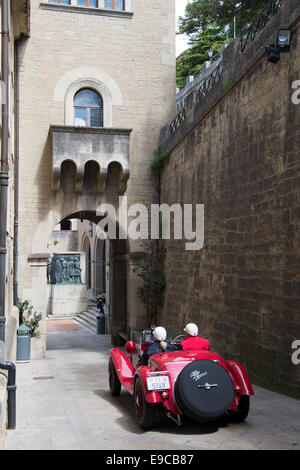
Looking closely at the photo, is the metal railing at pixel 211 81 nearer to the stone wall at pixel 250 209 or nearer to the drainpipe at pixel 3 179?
the stone wall at pixel 250 209

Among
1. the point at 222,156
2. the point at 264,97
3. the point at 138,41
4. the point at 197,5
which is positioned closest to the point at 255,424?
the point at 264,97

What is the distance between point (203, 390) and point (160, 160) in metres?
11.2

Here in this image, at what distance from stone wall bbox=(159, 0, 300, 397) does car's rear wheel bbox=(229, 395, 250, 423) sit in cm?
187

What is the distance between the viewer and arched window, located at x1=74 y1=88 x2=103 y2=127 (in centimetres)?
1653

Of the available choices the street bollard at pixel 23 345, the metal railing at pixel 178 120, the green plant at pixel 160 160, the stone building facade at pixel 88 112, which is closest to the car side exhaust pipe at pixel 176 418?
the street bollard at pixel 23 345

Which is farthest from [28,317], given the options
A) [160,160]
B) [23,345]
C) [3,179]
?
[3,179]

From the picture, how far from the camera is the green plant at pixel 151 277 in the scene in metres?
16.7

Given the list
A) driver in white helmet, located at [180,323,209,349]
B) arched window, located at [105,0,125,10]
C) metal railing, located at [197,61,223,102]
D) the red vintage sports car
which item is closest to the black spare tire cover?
the red vintage sports car

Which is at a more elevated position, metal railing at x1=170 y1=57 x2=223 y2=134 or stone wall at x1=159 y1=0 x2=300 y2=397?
metal railing at x1=170 y1=57 x2=223 y2=134

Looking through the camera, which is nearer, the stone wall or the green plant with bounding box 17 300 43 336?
the stone wall

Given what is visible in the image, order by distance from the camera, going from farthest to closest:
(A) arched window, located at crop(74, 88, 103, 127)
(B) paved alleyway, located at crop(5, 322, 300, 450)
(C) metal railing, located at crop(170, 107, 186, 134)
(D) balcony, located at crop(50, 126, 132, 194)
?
1. (A) arched window, located at crop(74, 88, 103, 127)
2. (D) balcony, located at crop(50, 126, 132, 194)
3. (C) metal railing, located at crop(170, 107, 186, 134)
4. (B) paved alleyway, located at crop(5, 322, 300, 450)

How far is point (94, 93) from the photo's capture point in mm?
16703

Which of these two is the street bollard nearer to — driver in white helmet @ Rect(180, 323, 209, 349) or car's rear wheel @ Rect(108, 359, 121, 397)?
car's rear wheel @ Rect(108, 359, 121, 397)

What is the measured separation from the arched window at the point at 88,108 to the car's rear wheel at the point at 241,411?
1159cm
